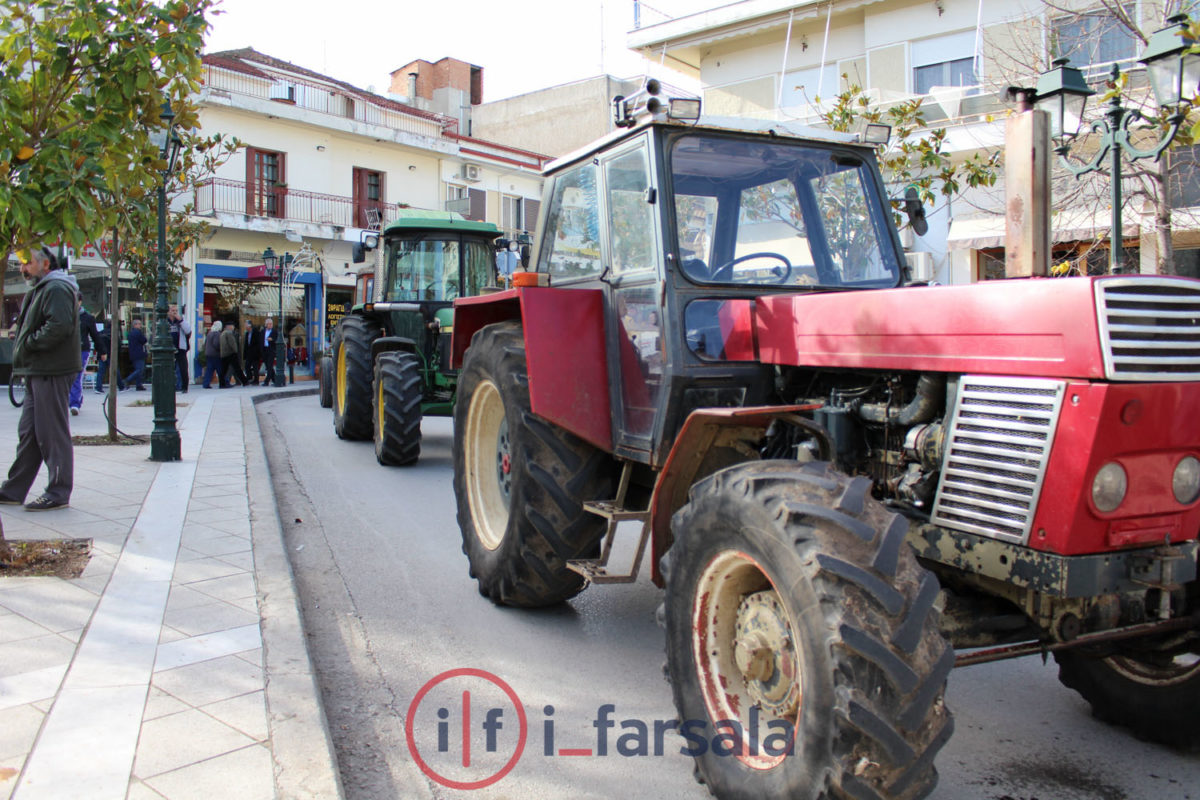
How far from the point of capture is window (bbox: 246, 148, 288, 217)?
2586 cm

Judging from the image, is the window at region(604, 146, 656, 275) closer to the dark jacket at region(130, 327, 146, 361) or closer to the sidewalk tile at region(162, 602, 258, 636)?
the sidewalk tile at region(162, 602, 258, 636)

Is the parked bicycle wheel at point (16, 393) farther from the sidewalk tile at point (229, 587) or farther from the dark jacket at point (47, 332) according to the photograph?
the sidewalk tile at point (229, 587)

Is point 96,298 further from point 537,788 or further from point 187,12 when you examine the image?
point 537,788

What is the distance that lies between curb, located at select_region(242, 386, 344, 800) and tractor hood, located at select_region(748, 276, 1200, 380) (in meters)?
2.19

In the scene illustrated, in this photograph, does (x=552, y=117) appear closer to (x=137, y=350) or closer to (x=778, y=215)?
(x=137, y=350)

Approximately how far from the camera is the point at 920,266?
438 centimetres

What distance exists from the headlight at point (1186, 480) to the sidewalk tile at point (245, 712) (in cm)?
297

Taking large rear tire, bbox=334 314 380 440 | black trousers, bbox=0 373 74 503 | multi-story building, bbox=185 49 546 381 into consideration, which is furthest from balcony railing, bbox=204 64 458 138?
black trousers, bbox=0 373 74 503

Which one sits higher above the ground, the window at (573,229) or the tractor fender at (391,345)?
the window at (573,229)

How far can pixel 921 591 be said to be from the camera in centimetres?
236

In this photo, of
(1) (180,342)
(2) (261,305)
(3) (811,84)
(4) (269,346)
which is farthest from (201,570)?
(2) (261,305)

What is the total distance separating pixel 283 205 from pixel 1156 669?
26.7 metres

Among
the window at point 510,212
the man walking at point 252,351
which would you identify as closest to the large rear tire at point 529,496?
the man walking at point 252,351

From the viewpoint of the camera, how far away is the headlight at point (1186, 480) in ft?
8.52
